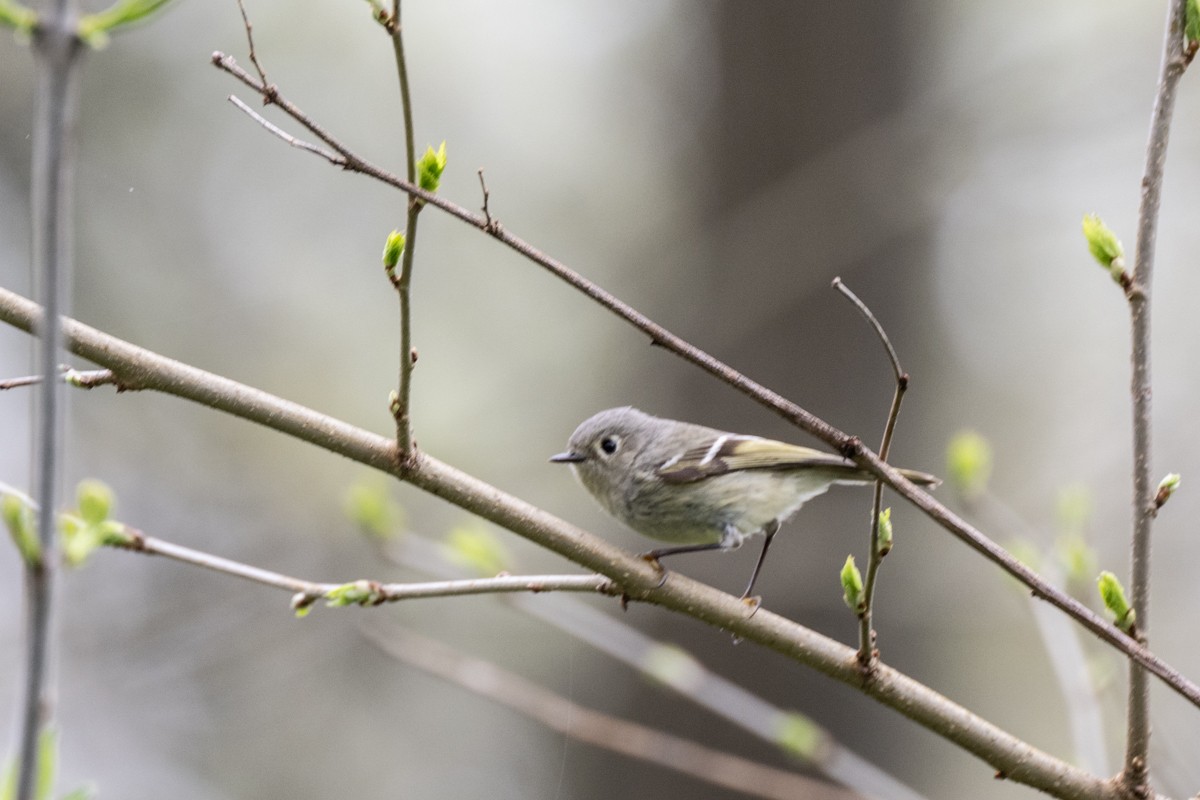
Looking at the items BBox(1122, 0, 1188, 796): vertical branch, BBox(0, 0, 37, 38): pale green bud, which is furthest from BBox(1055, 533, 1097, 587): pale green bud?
BBox(0, 0, 37, 38): pale green bud

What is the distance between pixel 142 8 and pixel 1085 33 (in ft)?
20.7

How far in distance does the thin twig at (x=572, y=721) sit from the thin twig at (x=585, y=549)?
630 millimetres

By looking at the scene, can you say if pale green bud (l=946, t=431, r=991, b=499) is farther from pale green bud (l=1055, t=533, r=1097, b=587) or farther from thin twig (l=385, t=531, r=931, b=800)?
thin twig (l=385, t=531, r=931, b=800)

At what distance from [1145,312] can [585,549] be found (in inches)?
45.2

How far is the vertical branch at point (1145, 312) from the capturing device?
1.79 meters

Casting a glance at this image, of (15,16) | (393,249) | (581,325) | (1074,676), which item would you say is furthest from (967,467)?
(581,325)

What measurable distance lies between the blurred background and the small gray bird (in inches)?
54.2

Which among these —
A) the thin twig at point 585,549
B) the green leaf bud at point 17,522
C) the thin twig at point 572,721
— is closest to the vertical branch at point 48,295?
the green leaf bud at point 17,522

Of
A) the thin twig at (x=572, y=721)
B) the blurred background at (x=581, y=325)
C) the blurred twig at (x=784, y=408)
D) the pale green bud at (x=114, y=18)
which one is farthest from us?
the blurred background at (x=581, y=325)

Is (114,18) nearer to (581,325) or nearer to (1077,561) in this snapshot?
(1077,561)

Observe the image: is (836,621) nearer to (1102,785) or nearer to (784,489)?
(784,489)

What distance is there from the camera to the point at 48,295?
0.87 meters

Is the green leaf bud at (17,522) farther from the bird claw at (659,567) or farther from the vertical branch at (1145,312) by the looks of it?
the vertical branch at (1145,312)

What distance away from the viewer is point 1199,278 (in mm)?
7719
